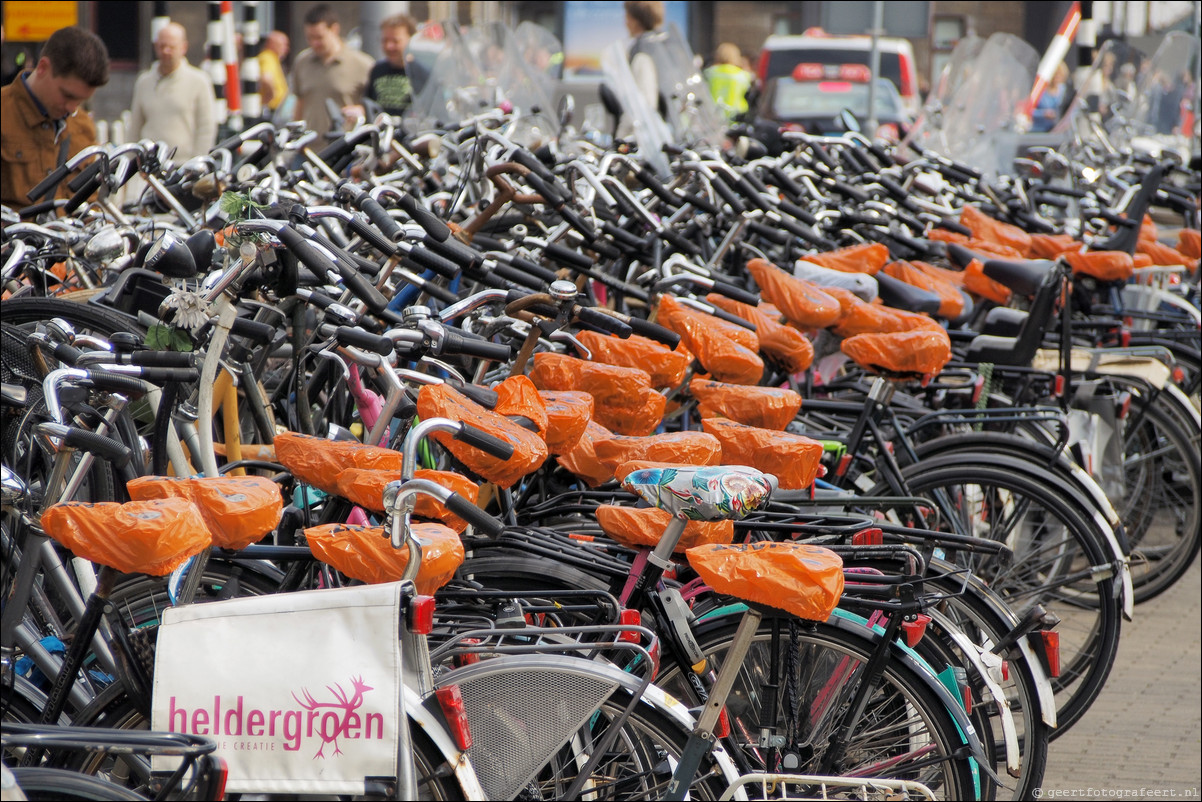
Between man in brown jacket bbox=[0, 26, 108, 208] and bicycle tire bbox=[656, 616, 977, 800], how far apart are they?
4.18 metres

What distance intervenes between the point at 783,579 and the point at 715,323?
163 cm

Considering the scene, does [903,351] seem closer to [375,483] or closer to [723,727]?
[723,727]

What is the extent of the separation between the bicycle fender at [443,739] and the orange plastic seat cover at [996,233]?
527 cm

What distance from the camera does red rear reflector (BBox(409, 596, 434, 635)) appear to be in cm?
217

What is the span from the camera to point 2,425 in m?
3.70

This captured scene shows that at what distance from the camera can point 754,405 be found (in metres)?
3.64

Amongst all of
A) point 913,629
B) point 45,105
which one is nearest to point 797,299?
point 913,629

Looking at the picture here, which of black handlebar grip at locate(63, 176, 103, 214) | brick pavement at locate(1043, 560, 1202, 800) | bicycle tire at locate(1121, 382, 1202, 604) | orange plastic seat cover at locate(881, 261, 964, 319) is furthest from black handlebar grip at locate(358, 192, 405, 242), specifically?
bicycle tire at locate(1121, 382, 1202, 604)

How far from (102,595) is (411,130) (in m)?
6.70

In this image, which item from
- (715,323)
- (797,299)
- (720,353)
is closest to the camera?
(720,353)

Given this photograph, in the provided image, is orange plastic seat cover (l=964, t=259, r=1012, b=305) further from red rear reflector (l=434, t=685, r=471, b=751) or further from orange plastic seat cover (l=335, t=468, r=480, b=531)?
red rear reflector (l=434, t=685, r=471, b=751)

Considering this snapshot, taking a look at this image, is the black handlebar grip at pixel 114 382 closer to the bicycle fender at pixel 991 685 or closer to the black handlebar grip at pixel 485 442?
the black handlebar grip at pixel 485 442

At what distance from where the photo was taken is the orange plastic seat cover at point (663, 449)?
121 inches

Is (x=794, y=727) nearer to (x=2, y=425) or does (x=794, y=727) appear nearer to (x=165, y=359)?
(x=165, y=359)
